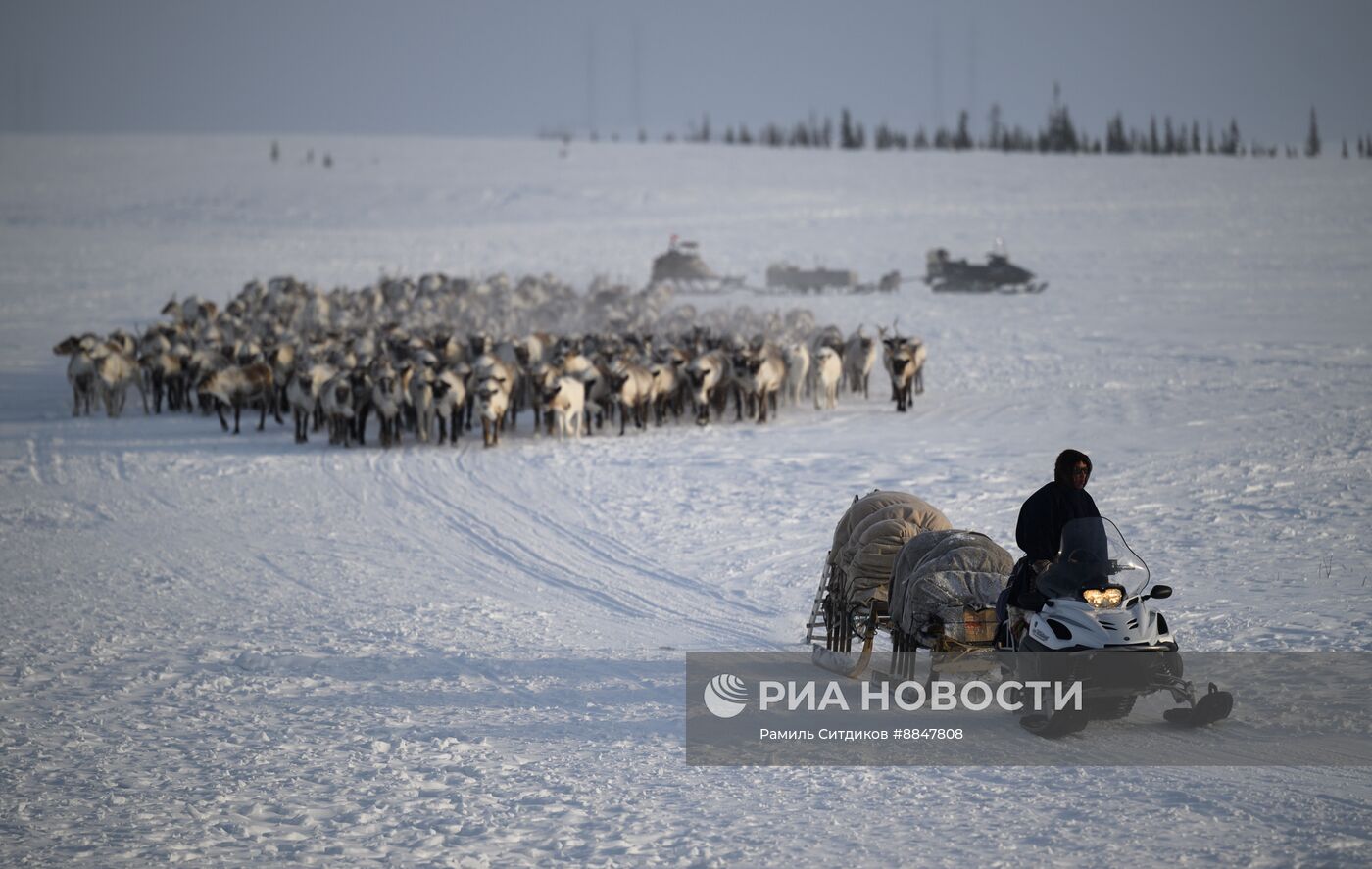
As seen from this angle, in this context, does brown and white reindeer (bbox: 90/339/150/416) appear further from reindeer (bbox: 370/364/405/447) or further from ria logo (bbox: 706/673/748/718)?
ria logo (bbox: 706/673/748/718)

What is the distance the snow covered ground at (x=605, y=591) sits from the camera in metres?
7.93

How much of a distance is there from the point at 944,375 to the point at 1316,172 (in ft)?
159

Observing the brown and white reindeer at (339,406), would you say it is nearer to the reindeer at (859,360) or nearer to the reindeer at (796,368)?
the reindeer at (796,368)

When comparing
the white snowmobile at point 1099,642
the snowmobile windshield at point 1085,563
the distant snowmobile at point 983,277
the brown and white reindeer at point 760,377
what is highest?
the distant snowmobile at point 983,277

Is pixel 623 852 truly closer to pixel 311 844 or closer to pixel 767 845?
pixel 767 845

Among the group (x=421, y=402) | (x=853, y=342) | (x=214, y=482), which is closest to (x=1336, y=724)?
(x=214, y=482)

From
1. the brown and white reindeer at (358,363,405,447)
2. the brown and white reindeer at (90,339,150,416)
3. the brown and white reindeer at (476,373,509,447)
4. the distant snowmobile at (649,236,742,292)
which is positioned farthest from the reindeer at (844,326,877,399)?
the distant snowmobile at (649,236,742,292)

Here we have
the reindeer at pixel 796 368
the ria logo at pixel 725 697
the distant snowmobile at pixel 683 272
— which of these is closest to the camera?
the ria logo at pixel 725 697

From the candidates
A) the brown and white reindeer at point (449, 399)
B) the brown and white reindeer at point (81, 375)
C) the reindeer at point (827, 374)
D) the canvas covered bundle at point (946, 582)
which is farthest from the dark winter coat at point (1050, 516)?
the brown and white reindeer at point (81, 375)

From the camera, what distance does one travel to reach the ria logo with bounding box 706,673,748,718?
10.0 m

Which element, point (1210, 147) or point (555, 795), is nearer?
point (555, 795)

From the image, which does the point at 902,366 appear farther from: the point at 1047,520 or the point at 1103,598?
the point at 1103,598

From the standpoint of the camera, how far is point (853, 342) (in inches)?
1174

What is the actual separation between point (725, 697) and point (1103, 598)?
2728 mm
